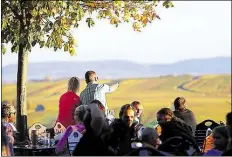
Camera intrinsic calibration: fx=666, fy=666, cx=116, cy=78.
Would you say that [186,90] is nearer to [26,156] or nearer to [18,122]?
[18,122]

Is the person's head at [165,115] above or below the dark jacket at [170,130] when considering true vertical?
above

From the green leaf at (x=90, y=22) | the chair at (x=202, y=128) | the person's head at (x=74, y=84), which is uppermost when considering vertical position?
the green leaf at (x=90, y=22)

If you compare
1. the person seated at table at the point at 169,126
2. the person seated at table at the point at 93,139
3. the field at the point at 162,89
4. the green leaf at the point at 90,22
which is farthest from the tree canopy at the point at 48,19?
the field at the point at 162,89

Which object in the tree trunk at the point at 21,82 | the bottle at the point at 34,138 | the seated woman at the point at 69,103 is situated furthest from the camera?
the tree trunk at the point at 21,82

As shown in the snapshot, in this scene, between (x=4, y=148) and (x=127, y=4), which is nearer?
(x=4, y=148)

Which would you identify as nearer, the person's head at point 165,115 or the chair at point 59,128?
the person's head at point 165,115

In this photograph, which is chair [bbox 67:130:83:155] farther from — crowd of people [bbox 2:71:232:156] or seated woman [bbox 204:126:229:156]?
seated woman [bbox 204:126:229:156]

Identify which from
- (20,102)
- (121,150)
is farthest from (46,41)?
(121,150)

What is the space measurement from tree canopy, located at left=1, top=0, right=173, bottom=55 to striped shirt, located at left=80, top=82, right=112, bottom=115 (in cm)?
277

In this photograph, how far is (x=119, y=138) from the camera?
22.4ft

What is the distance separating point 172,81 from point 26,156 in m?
45.9

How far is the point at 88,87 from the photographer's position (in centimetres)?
1052

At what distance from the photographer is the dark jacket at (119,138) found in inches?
264

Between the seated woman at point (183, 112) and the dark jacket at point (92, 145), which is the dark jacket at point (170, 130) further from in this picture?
the seated woman at point (183, 112)
